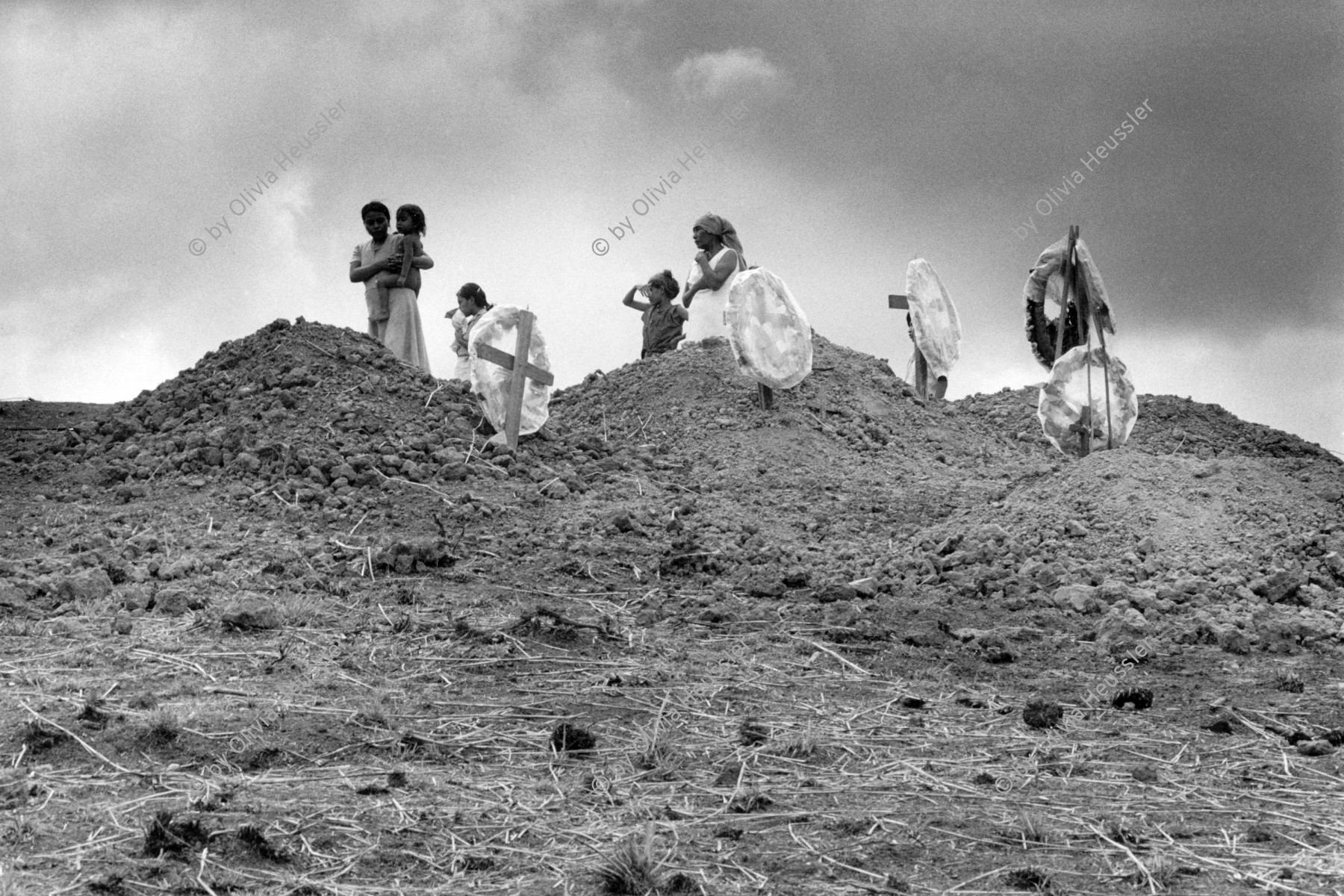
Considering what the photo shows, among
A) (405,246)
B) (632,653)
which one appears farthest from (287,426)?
(632,653)

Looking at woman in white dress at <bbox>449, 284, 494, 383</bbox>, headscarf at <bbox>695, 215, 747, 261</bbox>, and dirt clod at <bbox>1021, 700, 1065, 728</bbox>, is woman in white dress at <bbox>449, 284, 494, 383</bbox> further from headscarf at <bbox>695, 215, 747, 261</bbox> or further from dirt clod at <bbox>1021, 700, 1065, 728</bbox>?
dirt clod at <bbox>1021, 700, 1065, 728</bbox>

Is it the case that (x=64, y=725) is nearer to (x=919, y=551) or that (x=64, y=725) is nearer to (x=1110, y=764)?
(x=1110, y=764)

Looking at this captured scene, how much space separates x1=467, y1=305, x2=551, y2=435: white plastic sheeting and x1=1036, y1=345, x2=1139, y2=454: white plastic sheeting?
137 inches

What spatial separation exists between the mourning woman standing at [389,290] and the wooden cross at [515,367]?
1.74m

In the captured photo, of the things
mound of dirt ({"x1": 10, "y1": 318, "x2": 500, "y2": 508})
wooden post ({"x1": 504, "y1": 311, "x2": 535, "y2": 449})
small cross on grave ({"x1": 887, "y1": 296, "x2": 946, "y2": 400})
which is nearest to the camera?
mound of dirt ({"x1": 10, "y1": 318, "x2": 500, "y2": 508})

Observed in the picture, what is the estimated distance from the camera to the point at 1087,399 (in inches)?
422

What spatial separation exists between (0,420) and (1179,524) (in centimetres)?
825

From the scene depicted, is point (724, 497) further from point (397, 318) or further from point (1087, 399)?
point (397, 318)

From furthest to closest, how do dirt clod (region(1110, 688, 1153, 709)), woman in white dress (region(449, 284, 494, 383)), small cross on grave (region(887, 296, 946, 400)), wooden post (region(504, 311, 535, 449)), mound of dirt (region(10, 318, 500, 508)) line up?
small cross on grave (region(887, 296, 946, 400)) → woman in white dress (region(449, 284, 494, 383)) → wooden post (region(504, 311, 535, 449)) → mound of dirt (region(10, 318, 500, 508)) → dirt clod (region(1110, 688, 1153, 709))

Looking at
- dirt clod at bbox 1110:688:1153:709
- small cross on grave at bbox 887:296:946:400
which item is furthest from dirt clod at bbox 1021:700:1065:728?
small cross on grave at bbox 887:296:946:400

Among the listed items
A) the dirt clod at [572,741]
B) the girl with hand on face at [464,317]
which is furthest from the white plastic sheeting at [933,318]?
the dirt clod at [572,741]

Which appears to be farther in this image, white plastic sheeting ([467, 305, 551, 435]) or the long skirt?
the long skirt

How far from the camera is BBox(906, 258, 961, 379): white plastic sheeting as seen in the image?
42.9 feet

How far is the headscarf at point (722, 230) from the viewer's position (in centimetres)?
1216
